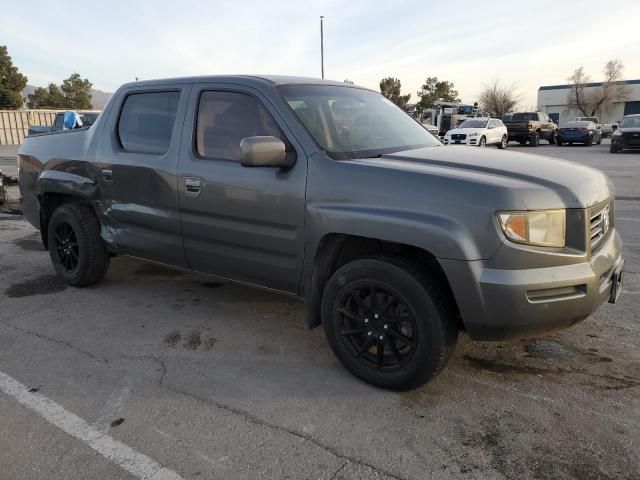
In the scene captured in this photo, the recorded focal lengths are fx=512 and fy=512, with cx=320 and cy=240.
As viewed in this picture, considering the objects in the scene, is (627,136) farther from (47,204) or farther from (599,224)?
(47,204)

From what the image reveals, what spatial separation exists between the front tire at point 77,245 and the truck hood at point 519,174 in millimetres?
2848

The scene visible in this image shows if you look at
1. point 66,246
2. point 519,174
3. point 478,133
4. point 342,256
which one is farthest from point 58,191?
point 478,133

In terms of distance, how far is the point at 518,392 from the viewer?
9.80 feet

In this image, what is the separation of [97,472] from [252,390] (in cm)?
95

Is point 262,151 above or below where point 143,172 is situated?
above

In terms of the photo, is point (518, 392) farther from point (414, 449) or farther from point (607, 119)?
point (607, 119)

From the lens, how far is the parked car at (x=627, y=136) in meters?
20.8

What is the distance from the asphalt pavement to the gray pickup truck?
359 millimetres

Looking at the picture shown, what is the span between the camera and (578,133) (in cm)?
2722

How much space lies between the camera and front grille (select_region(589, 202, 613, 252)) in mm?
2811

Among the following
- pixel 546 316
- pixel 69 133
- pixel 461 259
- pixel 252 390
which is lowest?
pixel 252 390

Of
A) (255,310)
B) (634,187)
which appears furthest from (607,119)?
(255,310)

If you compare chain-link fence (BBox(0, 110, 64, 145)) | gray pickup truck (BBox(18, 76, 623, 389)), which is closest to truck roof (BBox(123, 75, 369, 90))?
gray pickup truck (BBox(18, 76, 623, 389))

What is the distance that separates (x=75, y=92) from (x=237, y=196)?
5084cm
